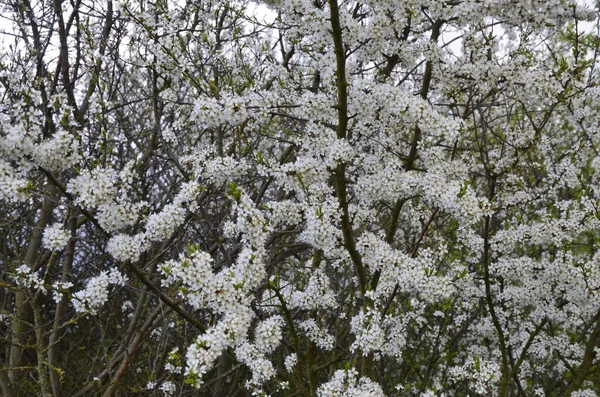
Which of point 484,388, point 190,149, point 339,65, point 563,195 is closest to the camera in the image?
point 339,65

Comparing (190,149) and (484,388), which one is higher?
(190,149)

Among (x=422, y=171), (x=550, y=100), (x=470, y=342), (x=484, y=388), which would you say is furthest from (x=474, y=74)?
(x=470, y=342)

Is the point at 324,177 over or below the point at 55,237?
over

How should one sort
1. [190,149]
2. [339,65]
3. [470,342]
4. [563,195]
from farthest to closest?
[470,342], [563,195], [190,149], [339,65]

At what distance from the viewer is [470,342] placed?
959 cm

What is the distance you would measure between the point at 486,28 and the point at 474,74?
0.66 m

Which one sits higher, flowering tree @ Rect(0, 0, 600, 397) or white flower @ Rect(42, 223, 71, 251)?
flowering tree @ Rect(0, 0, 600, 397)

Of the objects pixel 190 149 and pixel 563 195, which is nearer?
pixel 190 149

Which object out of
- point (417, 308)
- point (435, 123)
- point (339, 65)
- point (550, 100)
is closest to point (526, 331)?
point (417, 308)

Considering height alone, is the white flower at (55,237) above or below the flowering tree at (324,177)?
below

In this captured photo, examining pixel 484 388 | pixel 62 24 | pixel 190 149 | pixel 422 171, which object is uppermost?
pixel 62 24

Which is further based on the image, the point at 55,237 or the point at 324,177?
the point at 324,177

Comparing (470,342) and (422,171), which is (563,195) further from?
(422,171)

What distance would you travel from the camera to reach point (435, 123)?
376cm
